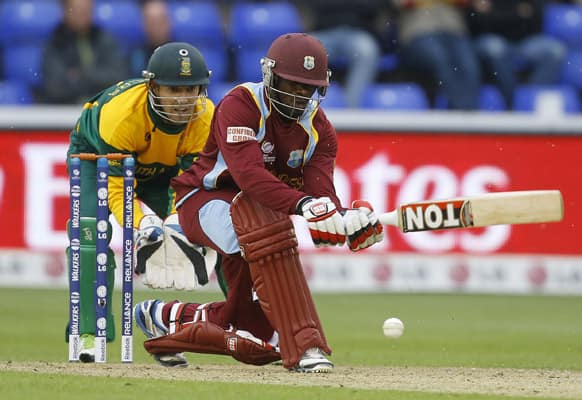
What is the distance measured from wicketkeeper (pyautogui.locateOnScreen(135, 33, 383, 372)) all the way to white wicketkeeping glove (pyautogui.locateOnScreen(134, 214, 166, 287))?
0.56 ft

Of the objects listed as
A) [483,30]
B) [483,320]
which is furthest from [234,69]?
[483,320]

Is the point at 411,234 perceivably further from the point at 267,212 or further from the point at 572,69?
the point at 267,212

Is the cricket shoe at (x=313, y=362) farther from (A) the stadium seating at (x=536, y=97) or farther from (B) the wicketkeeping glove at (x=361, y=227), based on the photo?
(A) the stadium seating at (x=536, y=97)

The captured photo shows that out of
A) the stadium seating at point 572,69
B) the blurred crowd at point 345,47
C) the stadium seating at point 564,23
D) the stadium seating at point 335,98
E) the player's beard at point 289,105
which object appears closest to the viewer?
the player's beard at point 289,105

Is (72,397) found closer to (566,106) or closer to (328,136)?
(328,136)

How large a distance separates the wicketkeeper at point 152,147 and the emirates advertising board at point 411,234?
12.2 feet

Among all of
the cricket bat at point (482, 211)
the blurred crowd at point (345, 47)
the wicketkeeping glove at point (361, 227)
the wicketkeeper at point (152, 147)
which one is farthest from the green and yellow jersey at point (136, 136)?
the blurred crowd at point (345, 47)

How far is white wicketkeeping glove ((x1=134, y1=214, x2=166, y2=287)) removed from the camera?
6.91m

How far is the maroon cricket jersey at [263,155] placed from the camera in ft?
20.7

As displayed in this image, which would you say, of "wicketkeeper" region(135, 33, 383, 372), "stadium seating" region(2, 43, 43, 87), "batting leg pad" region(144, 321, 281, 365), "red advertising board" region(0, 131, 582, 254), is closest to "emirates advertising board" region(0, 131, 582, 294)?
"red advertising board" region(0, 131, 582, 254)

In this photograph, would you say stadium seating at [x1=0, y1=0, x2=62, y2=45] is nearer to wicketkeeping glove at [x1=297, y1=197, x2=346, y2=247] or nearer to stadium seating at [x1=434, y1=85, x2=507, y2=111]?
stadium seating at [x1=434, y1=85, x2=507, y2=111]

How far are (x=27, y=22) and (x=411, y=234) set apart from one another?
167 inches

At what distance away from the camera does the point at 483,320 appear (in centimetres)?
984

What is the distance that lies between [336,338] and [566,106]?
504 centimetres
